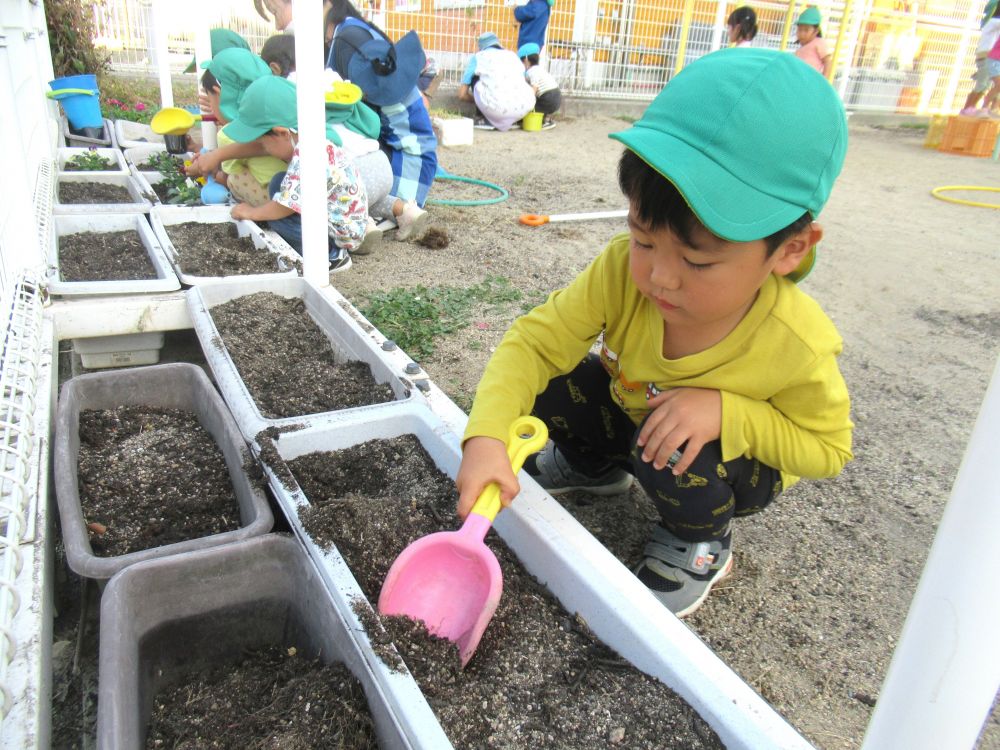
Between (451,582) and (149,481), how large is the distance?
0.73 m

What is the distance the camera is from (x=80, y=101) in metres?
4.61

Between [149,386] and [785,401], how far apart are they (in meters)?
1.36

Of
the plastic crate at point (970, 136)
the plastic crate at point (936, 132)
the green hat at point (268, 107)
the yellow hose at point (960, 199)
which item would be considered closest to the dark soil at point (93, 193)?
the green hat at point (268, 107)

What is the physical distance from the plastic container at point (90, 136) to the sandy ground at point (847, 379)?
2.06m

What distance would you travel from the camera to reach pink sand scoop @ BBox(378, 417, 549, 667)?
3.59 feet

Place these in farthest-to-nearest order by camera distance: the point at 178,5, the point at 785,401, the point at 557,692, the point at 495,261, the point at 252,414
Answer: the point at 178,5, the point at 495,261, the point at 252,414, the point at 785,401, the point at 557,692

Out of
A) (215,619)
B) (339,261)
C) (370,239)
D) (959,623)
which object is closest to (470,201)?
(370,239)

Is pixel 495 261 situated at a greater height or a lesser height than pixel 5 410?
lesser

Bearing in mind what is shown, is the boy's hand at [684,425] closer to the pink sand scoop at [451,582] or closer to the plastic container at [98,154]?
the pink sand scoop at [451,582]

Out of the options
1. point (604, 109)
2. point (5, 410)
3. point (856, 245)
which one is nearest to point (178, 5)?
point (604, 109)

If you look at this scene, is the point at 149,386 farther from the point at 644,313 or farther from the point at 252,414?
the point at 644,313

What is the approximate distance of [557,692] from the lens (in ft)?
3.40

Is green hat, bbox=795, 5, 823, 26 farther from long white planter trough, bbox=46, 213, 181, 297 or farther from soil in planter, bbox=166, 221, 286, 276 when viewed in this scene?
long white planter trough, bbox=46, 213, 181, 297

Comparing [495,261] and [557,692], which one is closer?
A: [557,692]
